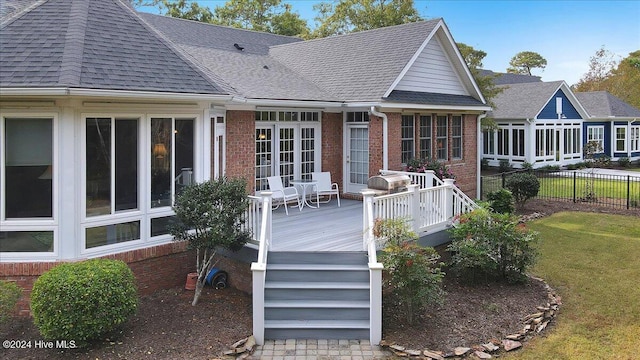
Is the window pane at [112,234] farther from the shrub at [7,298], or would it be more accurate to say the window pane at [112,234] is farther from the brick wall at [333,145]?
the brick wall at [333,145]

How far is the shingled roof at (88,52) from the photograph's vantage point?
796 cm

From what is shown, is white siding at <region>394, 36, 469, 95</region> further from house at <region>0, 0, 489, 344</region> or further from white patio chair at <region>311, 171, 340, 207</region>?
white patio chair at <region>311, 171, 340, 207</region>

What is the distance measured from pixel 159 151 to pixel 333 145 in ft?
22.6

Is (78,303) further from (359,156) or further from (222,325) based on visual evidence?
(359,156)

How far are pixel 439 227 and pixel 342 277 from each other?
3572 mm

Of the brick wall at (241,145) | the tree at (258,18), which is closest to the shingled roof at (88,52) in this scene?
the brick wall at (241,145)

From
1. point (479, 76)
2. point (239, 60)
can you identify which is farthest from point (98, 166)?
point (479, 76)

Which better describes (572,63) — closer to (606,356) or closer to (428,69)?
(428,69)

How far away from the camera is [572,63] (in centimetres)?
6956

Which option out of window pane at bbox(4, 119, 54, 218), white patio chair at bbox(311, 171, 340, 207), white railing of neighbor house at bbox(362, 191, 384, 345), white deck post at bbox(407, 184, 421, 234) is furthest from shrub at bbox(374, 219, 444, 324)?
white patio chair at bbox(311, 171, 340, 207)

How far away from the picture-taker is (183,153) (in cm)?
962

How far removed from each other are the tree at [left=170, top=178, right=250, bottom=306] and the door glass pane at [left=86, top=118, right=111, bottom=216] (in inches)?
46.9

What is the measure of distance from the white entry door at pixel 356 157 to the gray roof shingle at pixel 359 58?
3.50 feet

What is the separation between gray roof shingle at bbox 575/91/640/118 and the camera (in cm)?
3400
